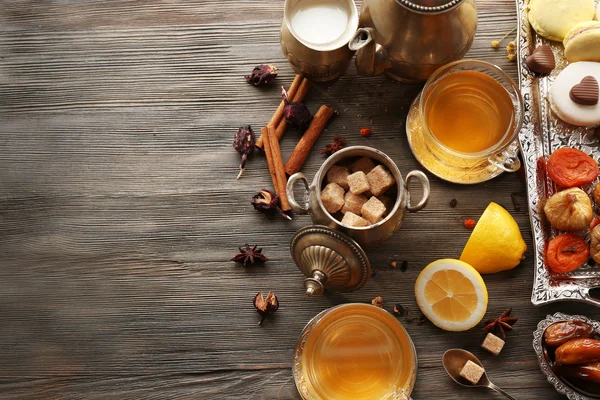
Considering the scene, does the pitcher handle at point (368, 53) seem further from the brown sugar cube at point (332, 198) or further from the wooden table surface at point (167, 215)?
the brown sugar cube at point (332, 198)

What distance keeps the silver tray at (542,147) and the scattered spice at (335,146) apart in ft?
1.86

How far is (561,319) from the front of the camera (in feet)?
5.80

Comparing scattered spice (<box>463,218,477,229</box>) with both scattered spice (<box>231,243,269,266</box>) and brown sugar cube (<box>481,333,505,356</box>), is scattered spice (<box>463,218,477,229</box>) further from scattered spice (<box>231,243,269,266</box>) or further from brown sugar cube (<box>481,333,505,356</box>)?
scattered spice (<box>231,243,269,266</box>)

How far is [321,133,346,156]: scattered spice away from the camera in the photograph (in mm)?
1887

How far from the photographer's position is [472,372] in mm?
1760

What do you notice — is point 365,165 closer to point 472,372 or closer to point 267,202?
point 267,202

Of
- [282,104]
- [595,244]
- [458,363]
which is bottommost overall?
[458,363]

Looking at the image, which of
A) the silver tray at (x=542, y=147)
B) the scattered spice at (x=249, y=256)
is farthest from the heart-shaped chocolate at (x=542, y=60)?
the scattered spice at (x=249, y=256)

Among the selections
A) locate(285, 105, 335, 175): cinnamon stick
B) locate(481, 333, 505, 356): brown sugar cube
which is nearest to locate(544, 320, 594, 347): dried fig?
locate(481, 333, 505, 356): brown sugar cube

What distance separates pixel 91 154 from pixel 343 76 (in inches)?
35.6

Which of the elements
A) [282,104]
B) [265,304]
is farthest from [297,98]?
[265,304]

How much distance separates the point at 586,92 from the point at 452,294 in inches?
28.9

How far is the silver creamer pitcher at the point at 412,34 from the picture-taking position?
5.01 ft

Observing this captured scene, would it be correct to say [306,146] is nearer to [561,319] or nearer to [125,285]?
[125,285]
